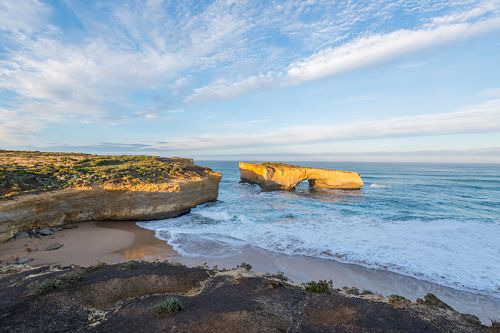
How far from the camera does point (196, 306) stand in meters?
7.09

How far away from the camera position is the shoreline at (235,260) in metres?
10.0

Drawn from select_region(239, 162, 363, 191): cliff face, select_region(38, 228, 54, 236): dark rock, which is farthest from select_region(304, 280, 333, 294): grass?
select_region(239, 162, 363, 191): cliff face

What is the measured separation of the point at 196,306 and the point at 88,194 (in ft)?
48.4

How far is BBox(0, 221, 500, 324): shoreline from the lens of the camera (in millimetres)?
10027

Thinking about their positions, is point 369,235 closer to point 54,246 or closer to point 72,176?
point 54,246

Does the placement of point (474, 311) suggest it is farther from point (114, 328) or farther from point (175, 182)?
point (175, 182)

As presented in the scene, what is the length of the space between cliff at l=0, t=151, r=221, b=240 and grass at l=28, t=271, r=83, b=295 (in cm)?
898

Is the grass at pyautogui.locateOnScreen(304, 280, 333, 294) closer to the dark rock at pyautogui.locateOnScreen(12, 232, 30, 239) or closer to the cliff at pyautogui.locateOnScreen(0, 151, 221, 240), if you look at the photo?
the cliff at pyautogui.locateOnScreen(0, 151, 221, 240)

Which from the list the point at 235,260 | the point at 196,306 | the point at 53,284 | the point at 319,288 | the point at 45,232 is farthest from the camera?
the point at 45,232

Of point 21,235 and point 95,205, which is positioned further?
point 95,205

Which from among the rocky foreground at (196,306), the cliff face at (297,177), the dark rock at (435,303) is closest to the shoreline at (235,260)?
the dark rock at (435,303)

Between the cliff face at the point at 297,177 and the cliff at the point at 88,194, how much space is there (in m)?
18.3

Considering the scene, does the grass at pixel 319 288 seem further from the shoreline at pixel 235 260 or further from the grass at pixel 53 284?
the grass at pixel 53 284

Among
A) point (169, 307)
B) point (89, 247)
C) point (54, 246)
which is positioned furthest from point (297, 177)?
point (169, 307)
